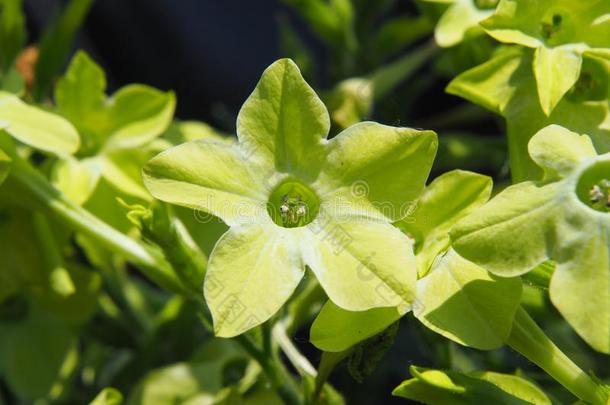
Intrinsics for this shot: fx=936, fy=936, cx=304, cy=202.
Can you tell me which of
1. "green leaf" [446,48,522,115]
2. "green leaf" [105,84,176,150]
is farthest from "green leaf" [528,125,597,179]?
"green leaf" [105,84,176,150]

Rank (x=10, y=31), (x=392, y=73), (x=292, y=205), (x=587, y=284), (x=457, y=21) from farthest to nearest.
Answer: (x=392, y=73), (x=10, y=31), (x=457, y=21), (x=292, y=205), (x=587, y=284)

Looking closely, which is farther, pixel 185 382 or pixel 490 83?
pixel 185 382

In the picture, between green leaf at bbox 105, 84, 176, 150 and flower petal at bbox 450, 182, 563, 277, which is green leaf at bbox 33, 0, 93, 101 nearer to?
green leaf at bbox 105, 84, 176, 150

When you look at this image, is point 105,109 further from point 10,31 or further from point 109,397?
point 109,397

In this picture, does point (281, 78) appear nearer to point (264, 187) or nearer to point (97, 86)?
point (264, 187)

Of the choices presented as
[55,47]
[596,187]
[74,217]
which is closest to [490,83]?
[596,187]
